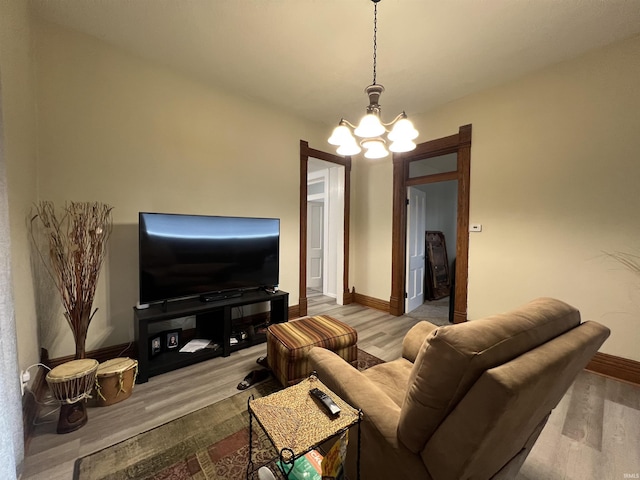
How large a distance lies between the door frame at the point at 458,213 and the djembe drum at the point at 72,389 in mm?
3508

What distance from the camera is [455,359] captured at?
78cm

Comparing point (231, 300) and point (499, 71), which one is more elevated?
point (499, 71)

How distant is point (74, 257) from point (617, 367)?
455 cm

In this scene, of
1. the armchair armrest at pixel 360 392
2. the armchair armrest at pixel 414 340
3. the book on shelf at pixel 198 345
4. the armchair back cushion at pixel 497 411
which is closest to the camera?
the armchair back cushion at pixel 497 411

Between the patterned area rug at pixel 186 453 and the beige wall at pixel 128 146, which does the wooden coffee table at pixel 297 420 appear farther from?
the beige wall at pixel 128 146

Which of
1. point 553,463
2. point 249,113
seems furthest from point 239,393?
point 249,113

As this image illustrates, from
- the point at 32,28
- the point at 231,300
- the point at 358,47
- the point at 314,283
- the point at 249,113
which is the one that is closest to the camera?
the point at 32,28

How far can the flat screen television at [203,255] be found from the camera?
7.70 feet

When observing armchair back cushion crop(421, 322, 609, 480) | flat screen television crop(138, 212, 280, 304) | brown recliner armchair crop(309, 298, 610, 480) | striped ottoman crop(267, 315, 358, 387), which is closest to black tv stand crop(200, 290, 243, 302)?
flat screen television crop(138, 212, 280, 304)

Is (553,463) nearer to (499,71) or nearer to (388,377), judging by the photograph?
(388,377)

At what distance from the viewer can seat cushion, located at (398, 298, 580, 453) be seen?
30.7 inches

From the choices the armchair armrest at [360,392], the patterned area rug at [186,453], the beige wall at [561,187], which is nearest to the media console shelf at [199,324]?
the patterned area rug at [186,453]

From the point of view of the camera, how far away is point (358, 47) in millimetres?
2354

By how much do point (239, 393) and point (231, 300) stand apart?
2.99 ft
